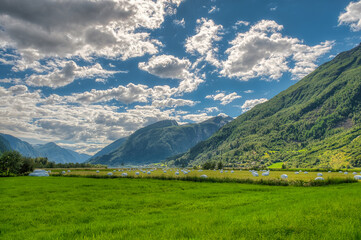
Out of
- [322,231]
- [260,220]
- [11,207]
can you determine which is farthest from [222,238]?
[11,207]

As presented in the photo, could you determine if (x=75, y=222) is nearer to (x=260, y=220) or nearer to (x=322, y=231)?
(x=260, y=220)

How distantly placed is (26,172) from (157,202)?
95.3 m

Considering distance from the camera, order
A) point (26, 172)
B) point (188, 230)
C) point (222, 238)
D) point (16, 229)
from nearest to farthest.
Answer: point (222, 238) < point (188, 230) < point (16, 229) < point (26, 172)

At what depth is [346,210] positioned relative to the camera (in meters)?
15.1

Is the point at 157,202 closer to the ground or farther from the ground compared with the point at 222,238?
closer to the ground

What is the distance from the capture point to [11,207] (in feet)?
71.4

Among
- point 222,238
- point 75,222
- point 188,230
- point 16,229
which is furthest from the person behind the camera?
point 75,222

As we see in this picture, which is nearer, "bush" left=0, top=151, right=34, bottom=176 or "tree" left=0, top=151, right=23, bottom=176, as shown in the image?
"bush" left=0, top=151, right=34, bottom=176

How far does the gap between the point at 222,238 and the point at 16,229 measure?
48.8ft

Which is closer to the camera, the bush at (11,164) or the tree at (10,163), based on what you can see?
the bush at (11,164)

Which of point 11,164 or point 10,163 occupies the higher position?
point 10,163

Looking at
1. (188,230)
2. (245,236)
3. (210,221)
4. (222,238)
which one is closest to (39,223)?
(188,230)

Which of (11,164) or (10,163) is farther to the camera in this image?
(11,164)

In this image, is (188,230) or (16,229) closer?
(188,230)
